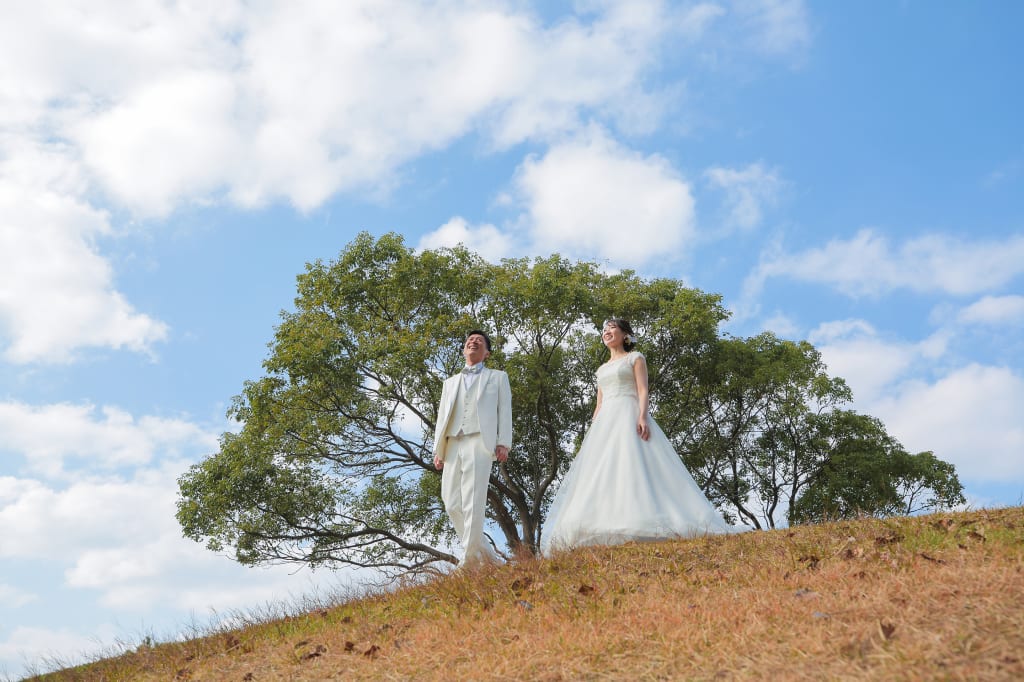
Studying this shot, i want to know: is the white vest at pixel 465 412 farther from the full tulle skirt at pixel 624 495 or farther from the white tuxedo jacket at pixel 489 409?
the full tulle skirt at pixel 624 495

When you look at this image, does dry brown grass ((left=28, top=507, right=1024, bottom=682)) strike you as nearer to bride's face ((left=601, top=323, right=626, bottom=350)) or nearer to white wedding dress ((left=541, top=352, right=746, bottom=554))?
white wedding dress ((left=541, top=352, right=746, bottom=554))

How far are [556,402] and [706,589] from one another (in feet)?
52.2

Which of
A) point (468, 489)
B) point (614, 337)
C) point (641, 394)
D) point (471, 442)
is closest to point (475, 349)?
point (471, 442)

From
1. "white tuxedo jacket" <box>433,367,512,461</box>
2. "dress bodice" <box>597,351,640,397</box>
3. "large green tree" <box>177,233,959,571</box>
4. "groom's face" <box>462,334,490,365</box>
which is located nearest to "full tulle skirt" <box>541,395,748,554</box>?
"dress bodice" <box>597,351,640,397</box>

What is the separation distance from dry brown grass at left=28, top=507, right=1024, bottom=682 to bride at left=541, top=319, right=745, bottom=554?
2.78ft

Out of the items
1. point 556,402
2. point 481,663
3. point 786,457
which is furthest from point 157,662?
point 786,457

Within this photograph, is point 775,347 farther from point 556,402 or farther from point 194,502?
point 194,502

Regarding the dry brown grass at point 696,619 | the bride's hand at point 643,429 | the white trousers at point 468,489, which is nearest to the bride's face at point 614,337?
the bride's hand at point 643,429

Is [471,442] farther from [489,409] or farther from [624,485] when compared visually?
[624,485]

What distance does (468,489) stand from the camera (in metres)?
10.4

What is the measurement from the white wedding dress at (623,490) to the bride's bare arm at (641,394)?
2.7 inches

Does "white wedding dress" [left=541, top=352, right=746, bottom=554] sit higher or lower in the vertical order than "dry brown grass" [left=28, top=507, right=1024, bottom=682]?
higher

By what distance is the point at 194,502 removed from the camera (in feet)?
69.7

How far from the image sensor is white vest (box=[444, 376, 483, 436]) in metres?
10.5
